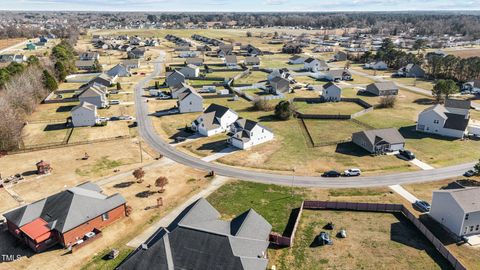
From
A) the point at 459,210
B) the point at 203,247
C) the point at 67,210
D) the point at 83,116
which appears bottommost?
the point at 67,210

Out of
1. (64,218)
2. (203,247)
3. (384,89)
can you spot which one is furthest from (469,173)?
(64,218)

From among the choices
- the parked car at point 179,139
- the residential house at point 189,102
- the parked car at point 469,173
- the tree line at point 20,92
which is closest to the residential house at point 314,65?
the residential house at point 189,102

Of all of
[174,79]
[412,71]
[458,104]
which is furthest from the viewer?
[412,71]

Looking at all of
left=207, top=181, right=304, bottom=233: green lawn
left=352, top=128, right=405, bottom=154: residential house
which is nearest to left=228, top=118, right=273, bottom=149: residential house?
left=207, top=181, right=304, bottom=233: green lawn

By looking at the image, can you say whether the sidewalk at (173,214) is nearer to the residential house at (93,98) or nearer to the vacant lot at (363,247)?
the vacant lot at (363,247)

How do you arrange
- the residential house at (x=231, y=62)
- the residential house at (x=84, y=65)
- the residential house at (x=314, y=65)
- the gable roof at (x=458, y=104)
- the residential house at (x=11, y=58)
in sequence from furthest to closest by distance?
the residential house at (x=231, y=62), the residential house at (x=11, y=58), the residential house at (x=314, y=65), the residential house at (x=84, y=65), the gable roof at (x=458, y=104)

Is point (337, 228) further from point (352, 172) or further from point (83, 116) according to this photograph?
point (83, 116)
